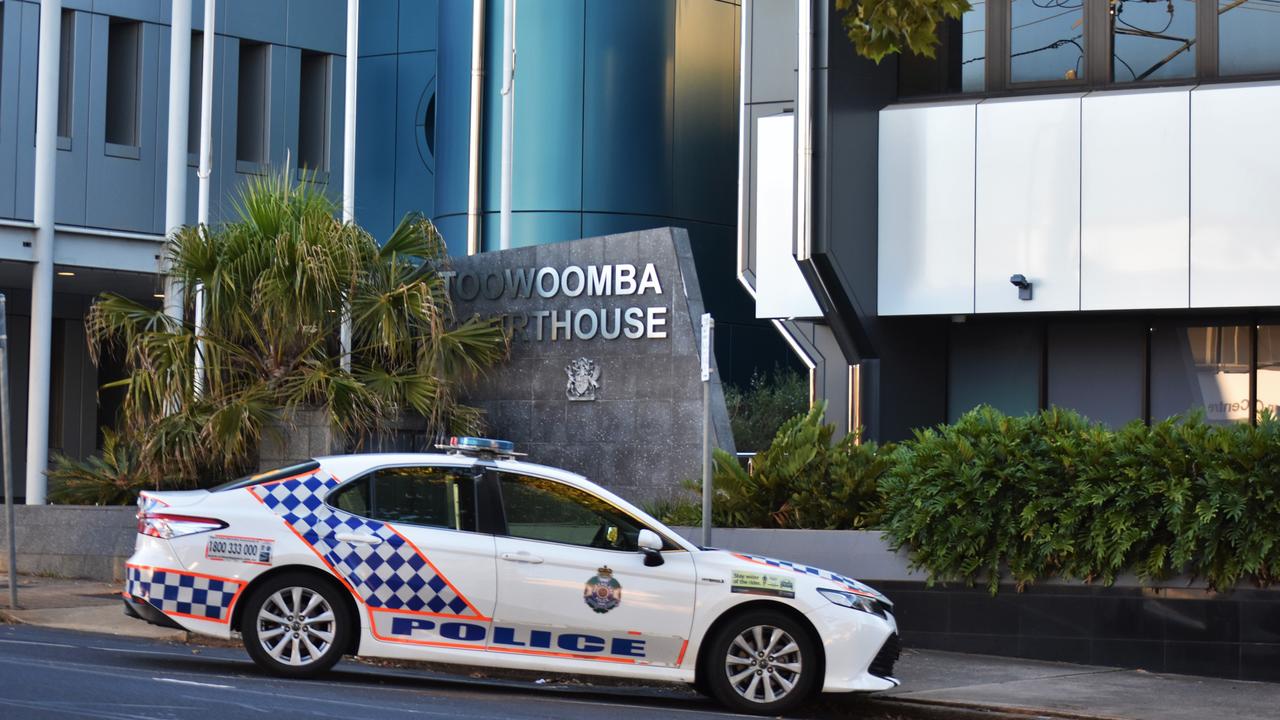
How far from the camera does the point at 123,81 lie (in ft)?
82.9

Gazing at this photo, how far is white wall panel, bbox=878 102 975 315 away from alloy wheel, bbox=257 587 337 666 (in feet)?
31.7

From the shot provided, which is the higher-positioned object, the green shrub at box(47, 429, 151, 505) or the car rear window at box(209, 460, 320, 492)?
the car rear window at box(209, 460, 320, 492)

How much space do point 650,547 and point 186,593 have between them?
9.94 feet

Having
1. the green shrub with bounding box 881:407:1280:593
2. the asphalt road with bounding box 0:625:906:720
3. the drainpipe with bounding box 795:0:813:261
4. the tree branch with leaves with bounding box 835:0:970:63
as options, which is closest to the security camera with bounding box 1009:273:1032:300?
the drainpipe with bounding box 795:0:813:261

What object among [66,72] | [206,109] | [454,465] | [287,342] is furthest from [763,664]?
[66,72]

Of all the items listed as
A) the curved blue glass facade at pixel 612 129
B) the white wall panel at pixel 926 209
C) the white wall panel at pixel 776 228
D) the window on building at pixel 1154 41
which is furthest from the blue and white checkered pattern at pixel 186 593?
the curved blue glass facade at pixel 612 129

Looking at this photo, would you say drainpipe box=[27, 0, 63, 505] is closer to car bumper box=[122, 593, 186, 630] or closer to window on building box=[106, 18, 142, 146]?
window on building box=[106, 18, 142, 146]

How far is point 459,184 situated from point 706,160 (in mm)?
4020

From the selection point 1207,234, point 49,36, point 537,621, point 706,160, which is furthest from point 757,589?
point 706,160

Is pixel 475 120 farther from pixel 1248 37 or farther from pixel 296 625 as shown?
pixel 296 625

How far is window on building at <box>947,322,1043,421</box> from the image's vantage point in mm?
19453

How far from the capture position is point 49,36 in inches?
838

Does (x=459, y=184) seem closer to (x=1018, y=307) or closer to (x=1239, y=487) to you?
(x=1018, y=307)

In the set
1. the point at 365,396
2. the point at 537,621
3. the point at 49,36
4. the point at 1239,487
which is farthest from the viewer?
the point at 49,36
